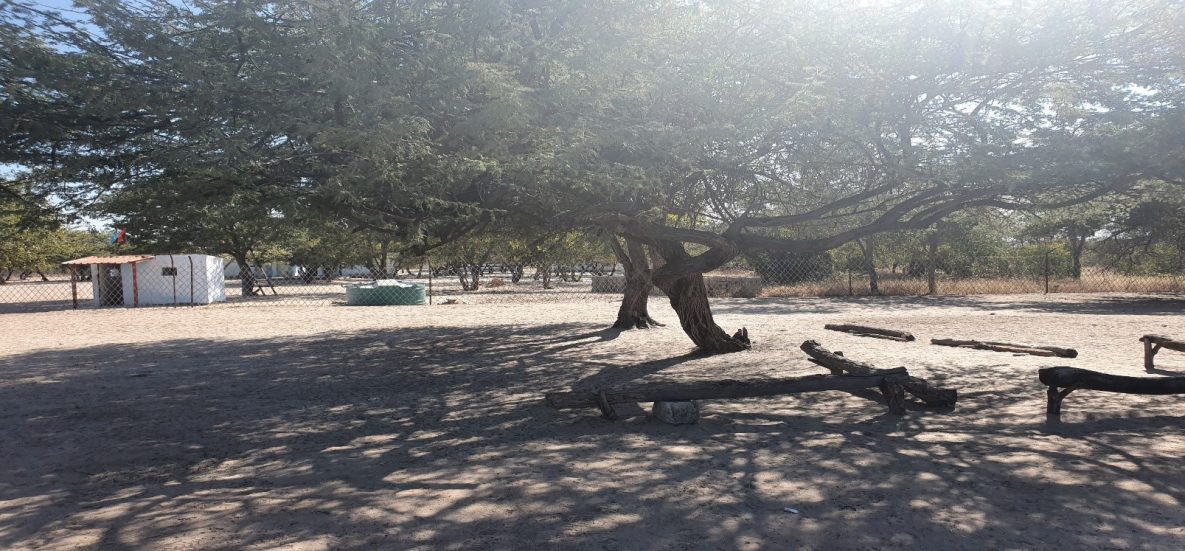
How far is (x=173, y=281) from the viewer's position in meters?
24.3

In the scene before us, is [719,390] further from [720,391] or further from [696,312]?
[696,312]

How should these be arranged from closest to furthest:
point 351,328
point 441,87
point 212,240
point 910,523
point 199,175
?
point 910,523 < point 441,87 < point 199,175 < point 351,328 < point 212,240

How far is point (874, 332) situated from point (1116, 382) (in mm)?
6601

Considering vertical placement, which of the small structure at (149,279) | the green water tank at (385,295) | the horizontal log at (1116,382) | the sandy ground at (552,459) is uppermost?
the small structure at (149,279)

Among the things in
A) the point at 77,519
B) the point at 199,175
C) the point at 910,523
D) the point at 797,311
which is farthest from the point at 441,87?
the point at 797,311

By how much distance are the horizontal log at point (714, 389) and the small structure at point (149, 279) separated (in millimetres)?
22643

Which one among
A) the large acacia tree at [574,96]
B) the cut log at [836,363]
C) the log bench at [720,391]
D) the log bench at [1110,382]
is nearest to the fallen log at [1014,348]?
the large acacia tree at [574,96]

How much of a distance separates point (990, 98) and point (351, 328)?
12759 mm

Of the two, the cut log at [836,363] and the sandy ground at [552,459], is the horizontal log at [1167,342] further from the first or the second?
the cut log at [836,363]

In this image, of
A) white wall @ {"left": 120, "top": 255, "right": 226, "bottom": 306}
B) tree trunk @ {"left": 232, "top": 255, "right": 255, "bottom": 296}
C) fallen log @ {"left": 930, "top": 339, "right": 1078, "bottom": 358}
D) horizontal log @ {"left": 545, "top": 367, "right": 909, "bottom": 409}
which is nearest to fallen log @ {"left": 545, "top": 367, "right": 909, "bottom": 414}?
horizontal log @ {"left": 545, "top": 367, "right": 909, "bottom": 409}

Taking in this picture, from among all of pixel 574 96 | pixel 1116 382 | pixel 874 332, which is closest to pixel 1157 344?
pixel 1116 382

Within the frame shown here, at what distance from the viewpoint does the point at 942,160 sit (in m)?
7.09

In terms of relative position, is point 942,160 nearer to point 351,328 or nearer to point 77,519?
point 77,519

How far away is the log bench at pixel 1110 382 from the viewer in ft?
18.0
